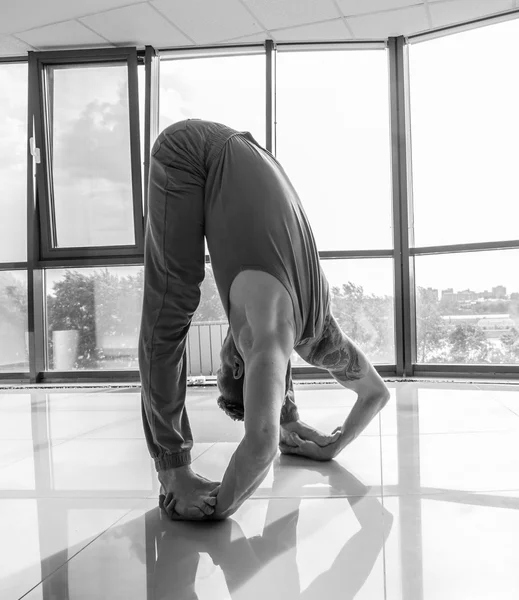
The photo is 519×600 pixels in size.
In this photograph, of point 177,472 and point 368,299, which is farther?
point 368,299

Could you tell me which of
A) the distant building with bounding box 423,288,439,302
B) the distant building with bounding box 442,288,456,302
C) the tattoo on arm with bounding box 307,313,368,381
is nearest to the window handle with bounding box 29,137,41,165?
the distant building with bounding box 423,288,439,302

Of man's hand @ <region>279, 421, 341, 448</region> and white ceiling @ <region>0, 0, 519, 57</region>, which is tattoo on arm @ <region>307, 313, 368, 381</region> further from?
white ceiling @ <region>0, 0, 519, 57</region>

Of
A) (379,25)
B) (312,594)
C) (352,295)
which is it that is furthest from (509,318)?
(312,594)

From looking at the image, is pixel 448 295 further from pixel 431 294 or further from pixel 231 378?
pixel 231 378

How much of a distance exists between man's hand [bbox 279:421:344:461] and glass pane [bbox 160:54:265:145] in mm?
3687

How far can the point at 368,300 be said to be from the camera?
15.8ft

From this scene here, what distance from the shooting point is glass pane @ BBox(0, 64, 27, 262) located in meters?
5.07

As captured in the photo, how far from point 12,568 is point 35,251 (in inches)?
168

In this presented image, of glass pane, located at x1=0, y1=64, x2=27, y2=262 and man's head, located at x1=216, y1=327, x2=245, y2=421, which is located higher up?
glass pane, located at x1=0, y1=64, x2=27, y2=262

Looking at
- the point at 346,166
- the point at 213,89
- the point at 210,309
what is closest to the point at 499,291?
the point at 346,166

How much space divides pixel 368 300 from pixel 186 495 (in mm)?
3708

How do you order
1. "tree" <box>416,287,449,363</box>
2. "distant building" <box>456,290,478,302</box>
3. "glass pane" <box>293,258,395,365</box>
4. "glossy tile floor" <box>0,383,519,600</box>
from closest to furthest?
"glossy tile floor" <box>0,383,519,600</box>
"distant building" <box>456,290,478,302</box>
"tree" <box>416,287,449,363</box>
"glass pane" <box>293,258,395,365</box>

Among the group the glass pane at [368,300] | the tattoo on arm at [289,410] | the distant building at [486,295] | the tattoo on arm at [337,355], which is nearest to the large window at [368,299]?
the glass pane at [368,300]

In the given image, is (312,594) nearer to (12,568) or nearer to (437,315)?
(12,568)
